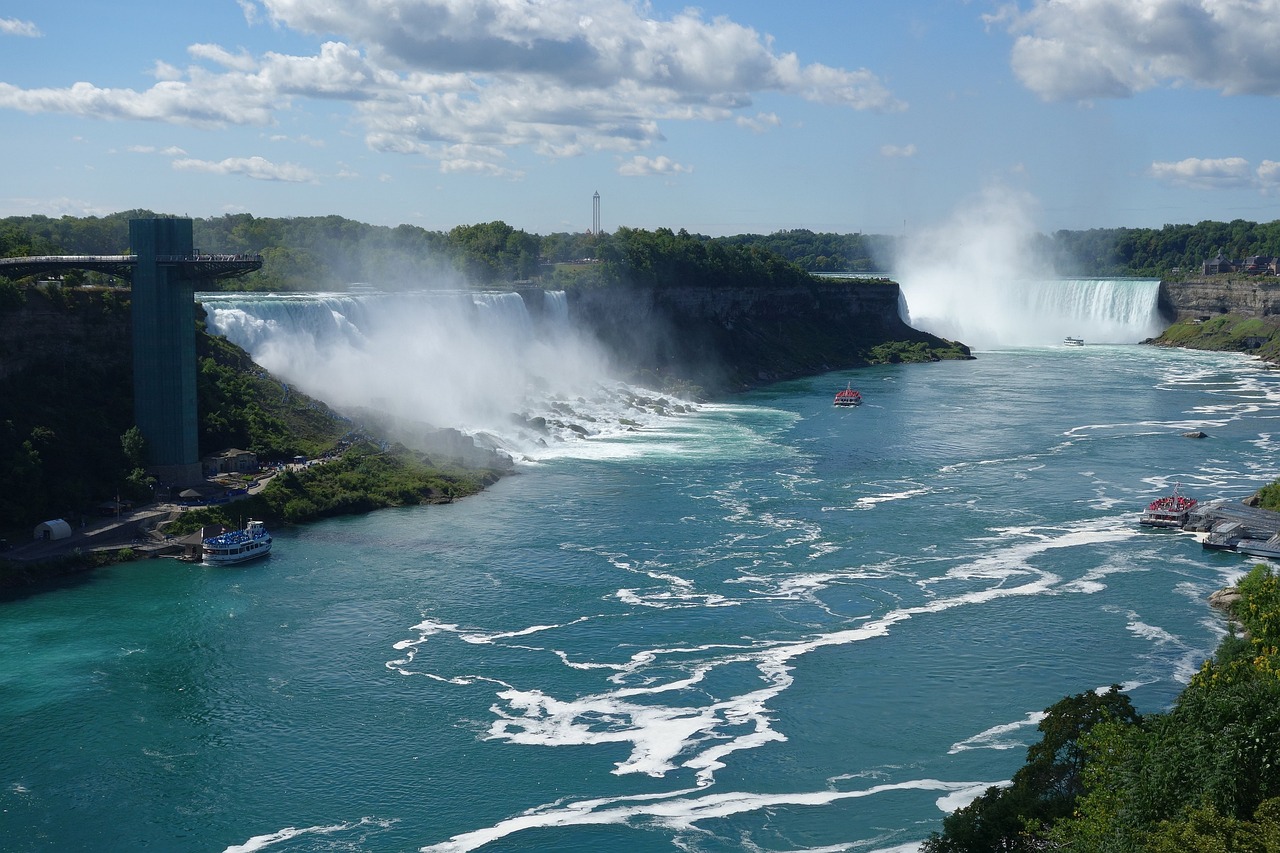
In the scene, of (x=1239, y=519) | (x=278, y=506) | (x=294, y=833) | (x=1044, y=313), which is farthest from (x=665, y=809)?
(x=1044, y=313)

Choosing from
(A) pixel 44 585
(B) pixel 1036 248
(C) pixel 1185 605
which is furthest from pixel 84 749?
(B) pixel 1036 248

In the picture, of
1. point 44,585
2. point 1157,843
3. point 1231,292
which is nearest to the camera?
point 1157,843

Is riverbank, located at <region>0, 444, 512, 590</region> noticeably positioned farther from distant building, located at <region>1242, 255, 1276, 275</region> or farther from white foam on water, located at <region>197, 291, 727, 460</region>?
distant building, located at <region>1242, 255, 1276, 275</region>

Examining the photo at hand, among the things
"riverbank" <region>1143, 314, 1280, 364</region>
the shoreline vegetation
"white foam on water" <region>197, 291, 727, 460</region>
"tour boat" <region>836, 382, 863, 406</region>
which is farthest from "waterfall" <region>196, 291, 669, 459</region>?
"riverbank" <region>1143, 314, 1280, 364</region>

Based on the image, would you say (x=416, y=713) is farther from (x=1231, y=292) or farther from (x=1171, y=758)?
(x=1231, y=292)

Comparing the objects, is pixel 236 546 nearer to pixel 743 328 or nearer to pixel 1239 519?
pixel 1239 519

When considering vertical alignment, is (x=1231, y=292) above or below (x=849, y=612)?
above

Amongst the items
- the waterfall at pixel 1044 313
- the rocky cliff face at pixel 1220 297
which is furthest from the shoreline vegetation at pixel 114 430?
the rocky cliff face at pixel 1220 297
